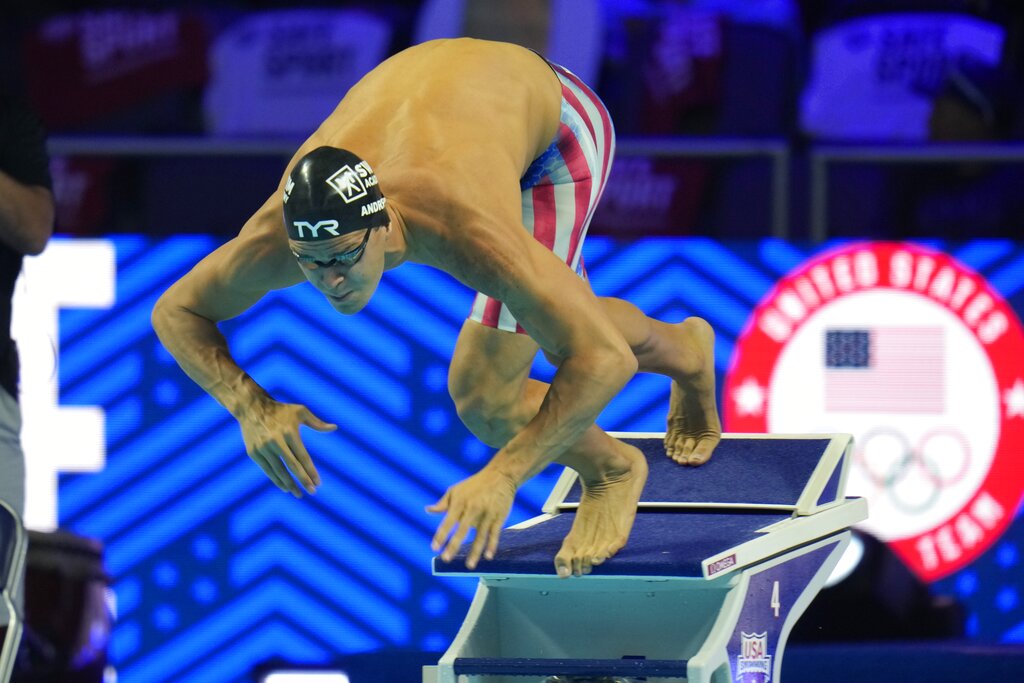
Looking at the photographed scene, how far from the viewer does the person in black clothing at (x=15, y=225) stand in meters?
4.41

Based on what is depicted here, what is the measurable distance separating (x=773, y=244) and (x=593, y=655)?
2.08 meters

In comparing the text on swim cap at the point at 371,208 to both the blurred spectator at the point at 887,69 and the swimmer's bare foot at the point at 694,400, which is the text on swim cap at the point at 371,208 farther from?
the blurred spectator at the point at 887,69

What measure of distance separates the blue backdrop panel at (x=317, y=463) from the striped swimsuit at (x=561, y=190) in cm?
153

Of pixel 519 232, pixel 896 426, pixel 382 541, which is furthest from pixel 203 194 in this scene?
pixel 519 232

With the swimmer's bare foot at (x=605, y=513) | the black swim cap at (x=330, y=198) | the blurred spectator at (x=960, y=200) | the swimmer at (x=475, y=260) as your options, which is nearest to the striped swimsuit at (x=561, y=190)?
the swimmer at (x=475, y=260)

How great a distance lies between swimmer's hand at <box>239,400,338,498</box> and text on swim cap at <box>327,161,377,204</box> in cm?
51

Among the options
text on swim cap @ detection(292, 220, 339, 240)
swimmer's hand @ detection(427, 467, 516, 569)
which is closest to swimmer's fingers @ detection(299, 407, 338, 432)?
swimmer's hand @ detection(427, 467, 516, 569)

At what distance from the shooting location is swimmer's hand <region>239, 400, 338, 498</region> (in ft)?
11.4

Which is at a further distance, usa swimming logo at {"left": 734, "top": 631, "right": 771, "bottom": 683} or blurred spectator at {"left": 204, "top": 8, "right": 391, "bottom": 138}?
blurred spectator at {"left": 204, "top": 8, "right": 391, "bottom": 138}

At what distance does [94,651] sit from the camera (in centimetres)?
524

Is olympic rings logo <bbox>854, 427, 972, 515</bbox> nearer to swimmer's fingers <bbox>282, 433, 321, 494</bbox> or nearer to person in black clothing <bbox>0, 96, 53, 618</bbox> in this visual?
swimmer's fingers <bbox>282, 433, 321, 494</bbox>

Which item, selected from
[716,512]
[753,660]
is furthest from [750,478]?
[753,660]

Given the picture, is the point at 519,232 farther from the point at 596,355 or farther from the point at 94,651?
the point at 94,651

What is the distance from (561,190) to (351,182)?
974 millimetres
